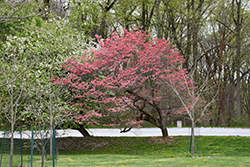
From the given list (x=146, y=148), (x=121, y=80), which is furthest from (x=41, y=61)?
(x=146, y=148)

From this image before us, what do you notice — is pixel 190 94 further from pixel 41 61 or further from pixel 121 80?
pixel 41 61

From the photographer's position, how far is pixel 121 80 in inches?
586

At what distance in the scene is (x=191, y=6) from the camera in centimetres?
2642

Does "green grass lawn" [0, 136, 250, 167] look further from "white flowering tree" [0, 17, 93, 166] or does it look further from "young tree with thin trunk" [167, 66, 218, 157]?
"white flowering tree" [0, 17, 93, 166]

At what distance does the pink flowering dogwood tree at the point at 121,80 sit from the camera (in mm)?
14984

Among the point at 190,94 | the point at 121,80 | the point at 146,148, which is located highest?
the point at 121,80

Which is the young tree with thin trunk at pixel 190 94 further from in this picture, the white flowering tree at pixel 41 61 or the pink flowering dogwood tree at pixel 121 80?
the white flowering tree at pixel 41 61

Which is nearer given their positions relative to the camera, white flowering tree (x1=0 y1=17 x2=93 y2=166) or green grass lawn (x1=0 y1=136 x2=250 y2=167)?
green grass lawn (x1=0 y1=136 x2=250 y2=167)

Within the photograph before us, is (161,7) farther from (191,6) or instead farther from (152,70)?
(152,70)

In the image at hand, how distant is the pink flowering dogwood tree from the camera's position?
1498 centimetres

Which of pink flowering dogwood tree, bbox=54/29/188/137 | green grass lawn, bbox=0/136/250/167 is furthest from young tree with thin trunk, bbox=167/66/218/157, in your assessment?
green grass lawn, bbox=0/136/250/167

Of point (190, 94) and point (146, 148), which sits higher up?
point (190, 94)

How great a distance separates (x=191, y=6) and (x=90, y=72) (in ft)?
48.6

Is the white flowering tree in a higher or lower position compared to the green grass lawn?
higher
